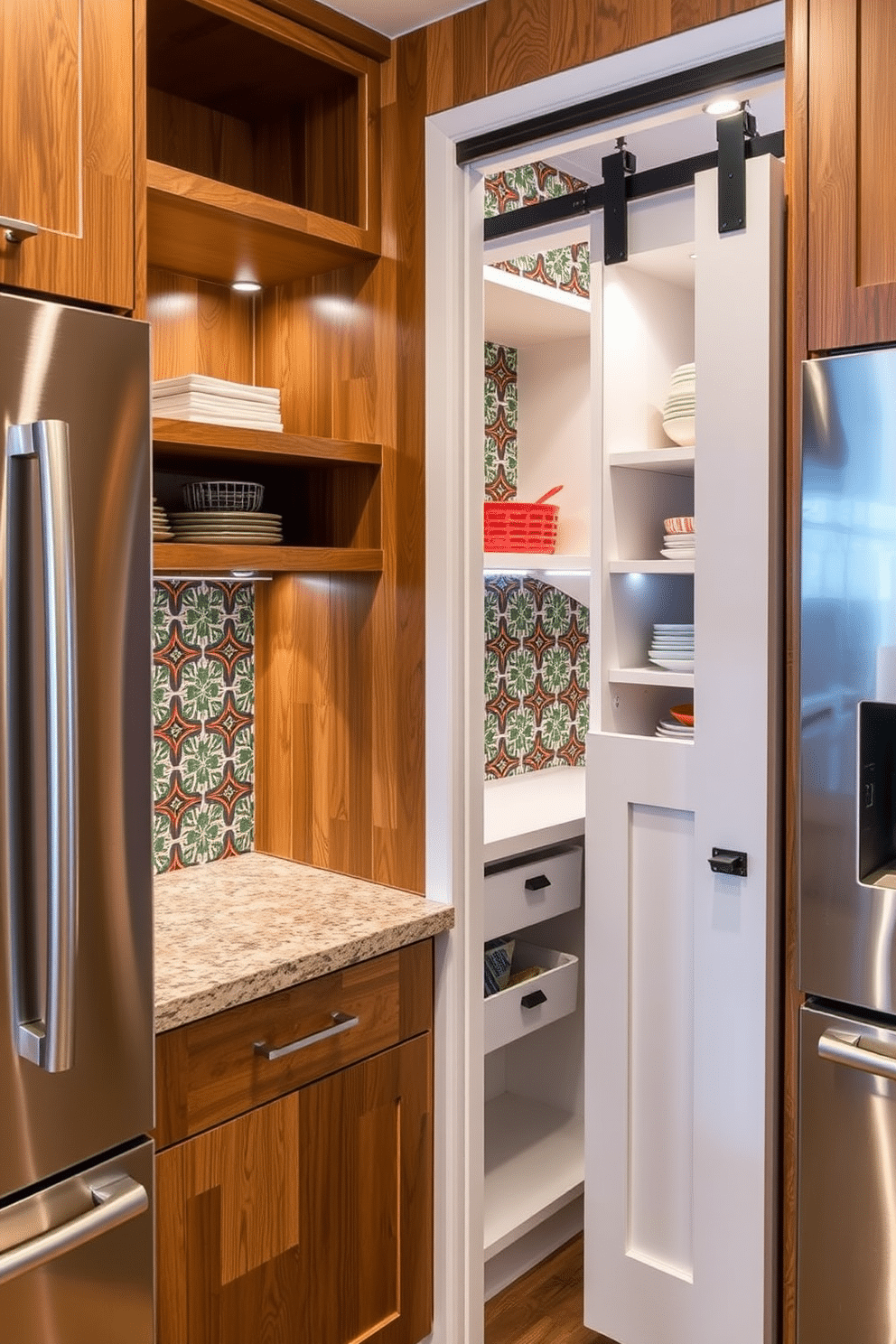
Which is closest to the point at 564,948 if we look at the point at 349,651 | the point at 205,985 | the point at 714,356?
the point at 349,651

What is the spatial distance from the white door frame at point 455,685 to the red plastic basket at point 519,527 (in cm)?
86

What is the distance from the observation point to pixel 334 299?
2.17 m

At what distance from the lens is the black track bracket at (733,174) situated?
5.41 feet

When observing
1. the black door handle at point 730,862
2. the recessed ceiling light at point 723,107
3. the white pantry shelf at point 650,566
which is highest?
the recessed ceiling light at point 723,107

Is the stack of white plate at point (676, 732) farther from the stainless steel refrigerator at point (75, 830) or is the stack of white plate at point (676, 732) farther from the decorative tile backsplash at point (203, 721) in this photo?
the stainless steel refrigerator at point (75, 830)

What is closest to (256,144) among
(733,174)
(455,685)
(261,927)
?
(733,174)

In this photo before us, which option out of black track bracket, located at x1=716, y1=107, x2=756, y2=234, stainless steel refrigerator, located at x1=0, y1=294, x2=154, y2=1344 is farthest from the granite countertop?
black track bracket, located at x1=716, y1=107, x2=756, y2=234

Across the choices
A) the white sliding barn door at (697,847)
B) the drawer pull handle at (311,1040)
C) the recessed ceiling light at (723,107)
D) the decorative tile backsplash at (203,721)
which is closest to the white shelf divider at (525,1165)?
the white sliding barn door at (697,847)

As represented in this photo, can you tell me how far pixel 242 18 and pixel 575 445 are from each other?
162cm

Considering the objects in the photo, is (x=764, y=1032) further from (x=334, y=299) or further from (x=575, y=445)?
(x=575, y=445)

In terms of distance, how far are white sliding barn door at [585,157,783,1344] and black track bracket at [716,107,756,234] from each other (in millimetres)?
16

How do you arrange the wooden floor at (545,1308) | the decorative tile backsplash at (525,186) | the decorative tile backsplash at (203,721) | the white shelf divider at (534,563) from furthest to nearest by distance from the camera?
1. the decorative tile backsplash at (525,186)
2. the white shelf divider at (534,563)
3. the wooden floor at (545,1308)
4. the decorative tile backsplash at (203,721)

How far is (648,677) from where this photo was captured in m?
2.07

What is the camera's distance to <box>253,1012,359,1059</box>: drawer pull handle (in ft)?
5.57
